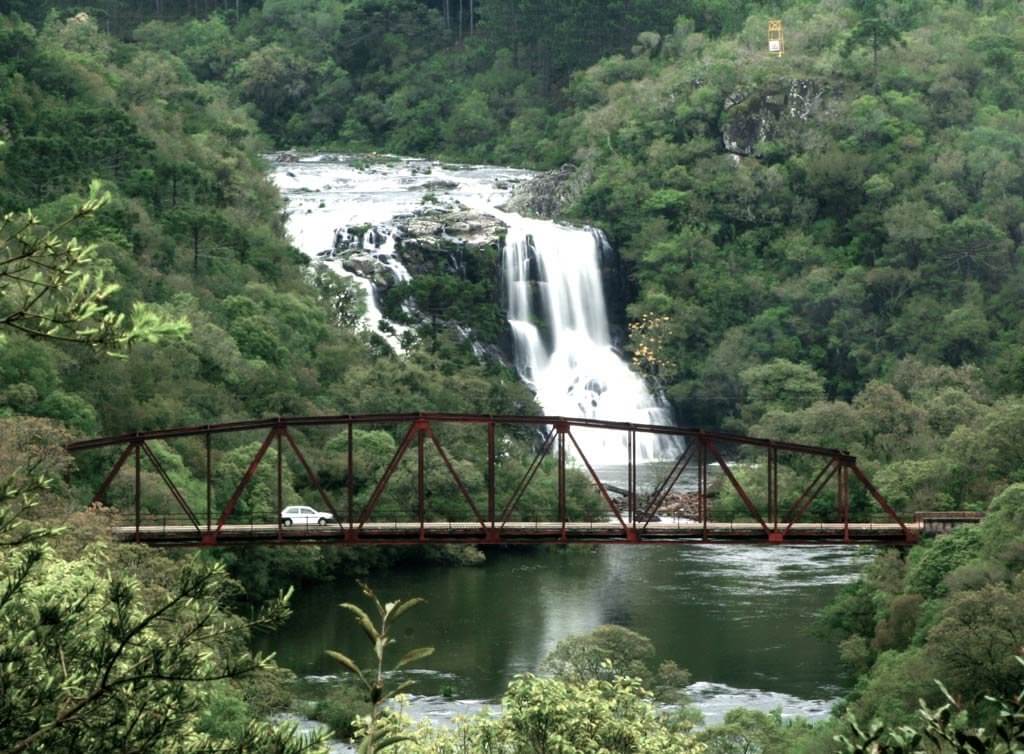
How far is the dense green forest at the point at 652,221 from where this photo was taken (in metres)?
53.0

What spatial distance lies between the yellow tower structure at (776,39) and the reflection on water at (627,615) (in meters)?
45.7

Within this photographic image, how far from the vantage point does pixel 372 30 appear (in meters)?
122

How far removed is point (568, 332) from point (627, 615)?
115 ft

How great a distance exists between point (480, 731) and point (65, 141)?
48621mm

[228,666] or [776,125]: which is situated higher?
[776,125]

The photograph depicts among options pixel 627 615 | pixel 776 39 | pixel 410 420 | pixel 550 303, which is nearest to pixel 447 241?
pixel 550 303

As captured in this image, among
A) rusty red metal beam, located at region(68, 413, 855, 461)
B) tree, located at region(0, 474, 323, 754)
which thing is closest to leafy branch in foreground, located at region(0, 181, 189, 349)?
tree, located at region(0, 474, 323, 754)

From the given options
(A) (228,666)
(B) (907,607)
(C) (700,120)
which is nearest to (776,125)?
(C) (700,120)

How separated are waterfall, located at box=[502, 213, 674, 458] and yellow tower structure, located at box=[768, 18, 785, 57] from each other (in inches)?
765

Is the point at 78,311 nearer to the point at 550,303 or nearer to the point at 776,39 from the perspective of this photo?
the point at 550,303

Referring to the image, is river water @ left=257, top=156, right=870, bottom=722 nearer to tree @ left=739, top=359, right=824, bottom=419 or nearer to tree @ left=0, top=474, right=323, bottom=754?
tree @ left=739, top=359, right=824, bottom=419

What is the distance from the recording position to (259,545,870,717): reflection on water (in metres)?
47.2

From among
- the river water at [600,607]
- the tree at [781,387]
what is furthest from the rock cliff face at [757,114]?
the tree at [781,387]

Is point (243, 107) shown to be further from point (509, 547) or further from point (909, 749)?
point (909, 749)
